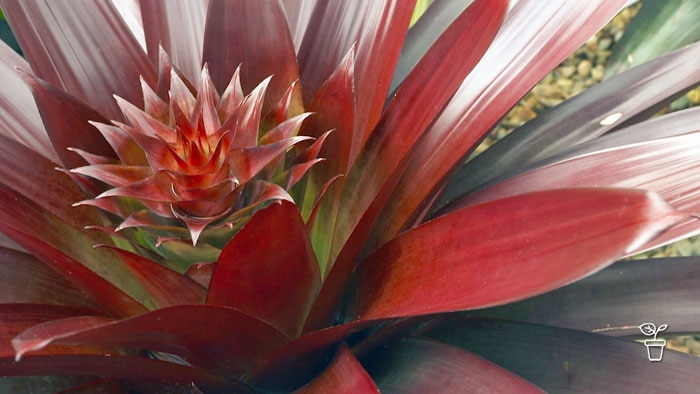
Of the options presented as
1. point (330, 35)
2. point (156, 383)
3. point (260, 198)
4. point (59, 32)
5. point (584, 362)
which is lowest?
point (584, 362)

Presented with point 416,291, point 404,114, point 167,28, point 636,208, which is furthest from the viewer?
point 167,28

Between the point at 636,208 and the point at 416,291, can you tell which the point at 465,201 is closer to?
the point at 416,291

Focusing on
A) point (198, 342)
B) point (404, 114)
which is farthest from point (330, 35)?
point (198, 342)

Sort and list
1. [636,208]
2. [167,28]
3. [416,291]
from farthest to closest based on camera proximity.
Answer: [167,28], [416,291], [636,208]

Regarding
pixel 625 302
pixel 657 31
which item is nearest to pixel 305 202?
pixel 625 302

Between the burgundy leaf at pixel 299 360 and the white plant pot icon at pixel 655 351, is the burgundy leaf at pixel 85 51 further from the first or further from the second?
the white plant pot icon at pixel 655 351

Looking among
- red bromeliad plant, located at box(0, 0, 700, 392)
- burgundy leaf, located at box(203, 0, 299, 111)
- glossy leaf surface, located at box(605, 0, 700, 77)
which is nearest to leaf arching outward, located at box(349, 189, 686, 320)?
red bromeliad plant, located at box(0, 0, 700, 392)
